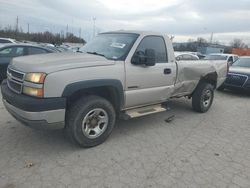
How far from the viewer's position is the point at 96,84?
3.84 meters

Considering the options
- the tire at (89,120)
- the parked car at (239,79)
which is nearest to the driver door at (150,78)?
the tire at (89,120)

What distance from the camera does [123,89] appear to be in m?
4.27

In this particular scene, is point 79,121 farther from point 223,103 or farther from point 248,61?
point 248,61

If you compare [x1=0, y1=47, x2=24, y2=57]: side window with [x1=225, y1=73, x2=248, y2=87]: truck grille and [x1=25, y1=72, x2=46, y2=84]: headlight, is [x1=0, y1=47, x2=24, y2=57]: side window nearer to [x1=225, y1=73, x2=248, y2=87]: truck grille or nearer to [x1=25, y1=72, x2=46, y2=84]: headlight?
[x1=25, y1=72, x2=46, y2=84]: headlight

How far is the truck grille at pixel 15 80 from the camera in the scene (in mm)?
3637

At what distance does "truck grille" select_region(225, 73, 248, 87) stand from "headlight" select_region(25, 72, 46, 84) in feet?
26.7

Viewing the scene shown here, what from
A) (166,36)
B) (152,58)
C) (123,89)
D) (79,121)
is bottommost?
(79,121)

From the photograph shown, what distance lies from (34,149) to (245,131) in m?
4.26

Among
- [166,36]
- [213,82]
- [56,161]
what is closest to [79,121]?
[56,161]

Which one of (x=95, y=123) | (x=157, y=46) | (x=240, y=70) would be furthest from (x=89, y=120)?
(x=240, y=70)

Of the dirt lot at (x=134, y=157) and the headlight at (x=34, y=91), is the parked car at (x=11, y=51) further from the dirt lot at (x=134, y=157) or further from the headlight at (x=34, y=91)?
the headlight at (x=34, y=91)

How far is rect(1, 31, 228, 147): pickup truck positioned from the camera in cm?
344

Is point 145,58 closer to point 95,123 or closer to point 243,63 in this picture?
point 95,123

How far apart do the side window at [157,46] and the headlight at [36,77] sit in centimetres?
203
